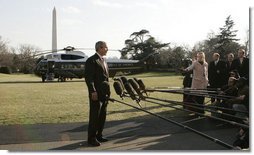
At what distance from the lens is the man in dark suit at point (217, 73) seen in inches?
279

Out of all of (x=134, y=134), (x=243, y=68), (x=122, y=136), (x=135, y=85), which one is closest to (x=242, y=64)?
(x=243, y=68)

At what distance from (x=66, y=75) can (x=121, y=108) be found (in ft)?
52.8

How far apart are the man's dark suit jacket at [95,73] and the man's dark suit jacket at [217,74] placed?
2.97 m

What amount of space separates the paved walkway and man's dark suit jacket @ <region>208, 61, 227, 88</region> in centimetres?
94

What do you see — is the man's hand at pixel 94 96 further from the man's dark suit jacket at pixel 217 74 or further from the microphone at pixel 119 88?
the man's dark suit jacket at pixel 217 74

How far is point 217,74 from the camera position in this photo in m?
7.13

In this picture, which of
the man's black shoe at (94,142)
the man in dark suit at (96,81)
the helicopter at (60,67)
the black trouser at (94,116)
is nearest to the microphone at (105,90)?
the man in dark suit at (96,81)

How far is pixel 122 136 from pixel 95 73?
1.11 metres

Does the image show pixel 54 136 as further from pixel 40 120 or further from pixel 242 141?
pixel 242 141

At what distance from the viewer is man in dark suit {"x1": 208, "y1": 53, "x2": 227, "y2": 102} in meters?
7.09

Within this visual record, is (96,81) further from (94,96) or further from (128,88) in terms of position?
(128,88)

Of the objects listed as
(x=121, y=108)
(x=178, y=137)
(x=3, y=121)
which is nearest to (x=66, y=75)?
(x=121, y=108)

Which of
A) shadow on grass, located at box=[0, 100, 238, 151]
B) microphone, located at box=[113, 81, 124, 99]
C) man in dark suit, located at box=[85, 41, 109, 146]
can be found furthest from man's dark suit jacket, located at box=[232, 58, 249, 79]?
microphone, located at box=[113, 81, 124, 99]

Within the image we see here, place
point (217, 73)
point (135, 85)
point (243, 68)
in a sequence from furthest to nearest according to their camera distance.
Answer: point (217, 73) → point (243, 68) → point (135, 85)
